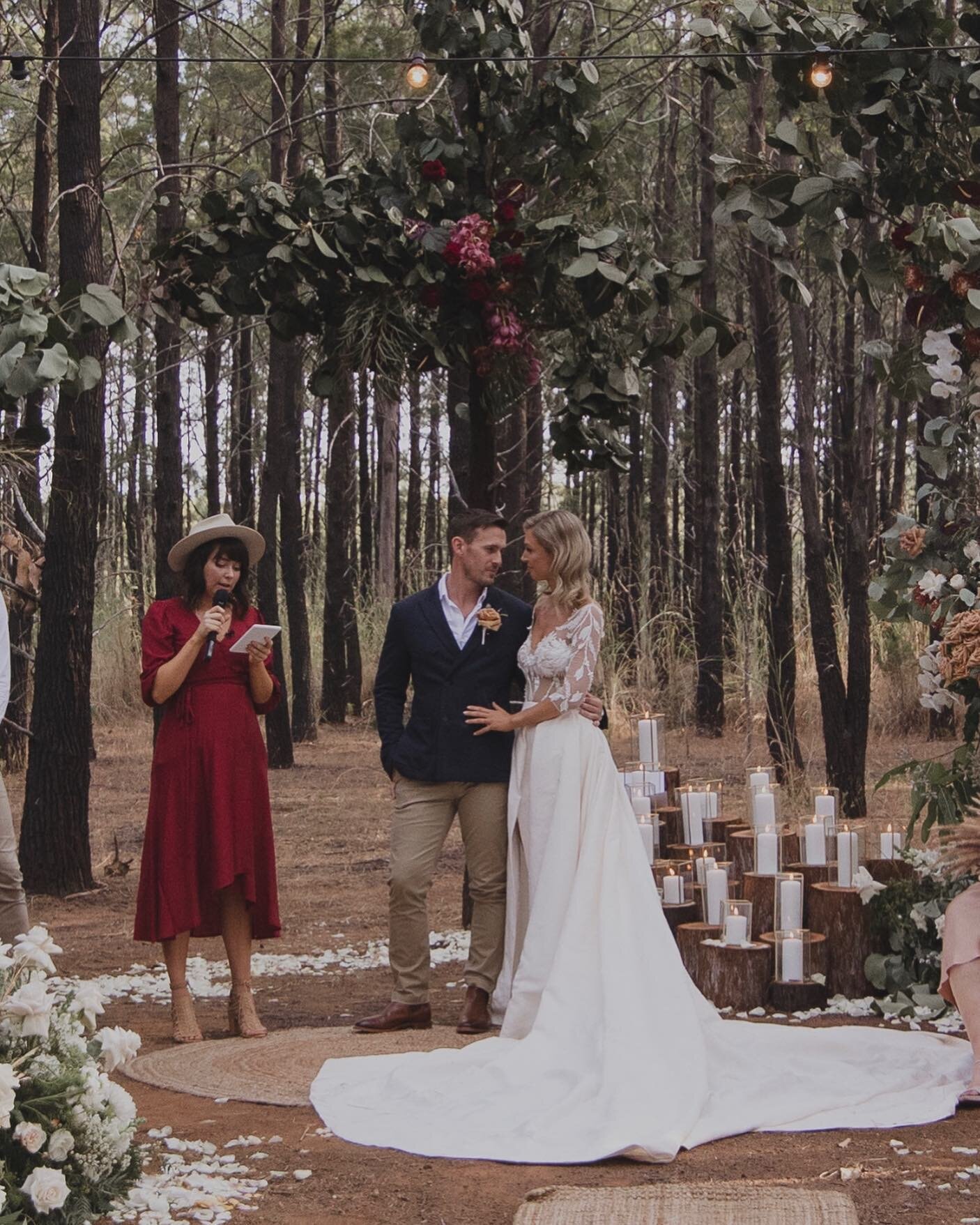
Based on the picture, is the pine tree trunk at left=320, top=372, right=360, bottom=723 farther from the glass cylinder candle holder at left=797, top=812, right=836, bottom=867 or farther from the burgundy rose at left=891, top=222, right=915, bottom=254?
the burgundy rose at left=891, top=222, right=915, bottom=254

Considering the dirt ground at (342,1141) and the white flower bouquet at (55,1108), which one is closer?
the white flower bouquet at (55,1108)

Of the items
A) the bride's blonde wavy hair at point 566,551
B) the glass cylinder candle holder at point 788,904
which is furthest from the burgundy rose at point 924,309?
the glass cylinder candle holder at point 788,904

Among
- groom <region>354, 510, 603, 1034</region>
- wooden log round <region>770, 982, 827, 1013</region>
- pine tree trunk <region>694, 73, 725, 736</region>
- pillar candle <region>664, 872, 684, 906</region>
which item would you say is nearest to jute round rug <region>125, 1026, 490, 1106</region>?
groom <region>354, 510, 603, 1034</region>

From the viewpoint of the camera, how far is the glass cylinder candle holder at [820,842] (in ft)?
20.1

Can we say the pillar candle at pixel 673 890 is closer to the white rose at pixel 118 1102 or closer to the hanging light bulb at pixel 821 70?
the hanging light bulb at pixel 821 70

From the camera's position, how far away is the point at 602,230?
6363 mm

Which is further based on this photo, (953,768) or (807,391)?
(807,391)

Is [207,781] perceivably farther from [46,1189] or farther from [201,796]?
[46,1189]

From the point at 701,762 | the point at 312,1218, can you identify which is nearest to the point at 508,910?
the point at 312,1218

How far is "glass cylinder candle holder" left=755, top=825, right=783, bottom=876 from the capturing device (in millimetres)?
6074

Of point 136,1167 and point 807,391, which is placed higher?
point 807,391

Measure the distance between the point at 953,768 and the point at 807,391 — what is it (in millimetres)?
5438

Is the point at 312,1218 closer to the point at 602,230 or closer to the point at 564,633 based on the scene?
the point at 564,633

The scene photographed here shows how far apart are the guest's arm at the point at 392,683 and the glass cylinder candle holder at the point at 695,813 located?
144 centimetres
